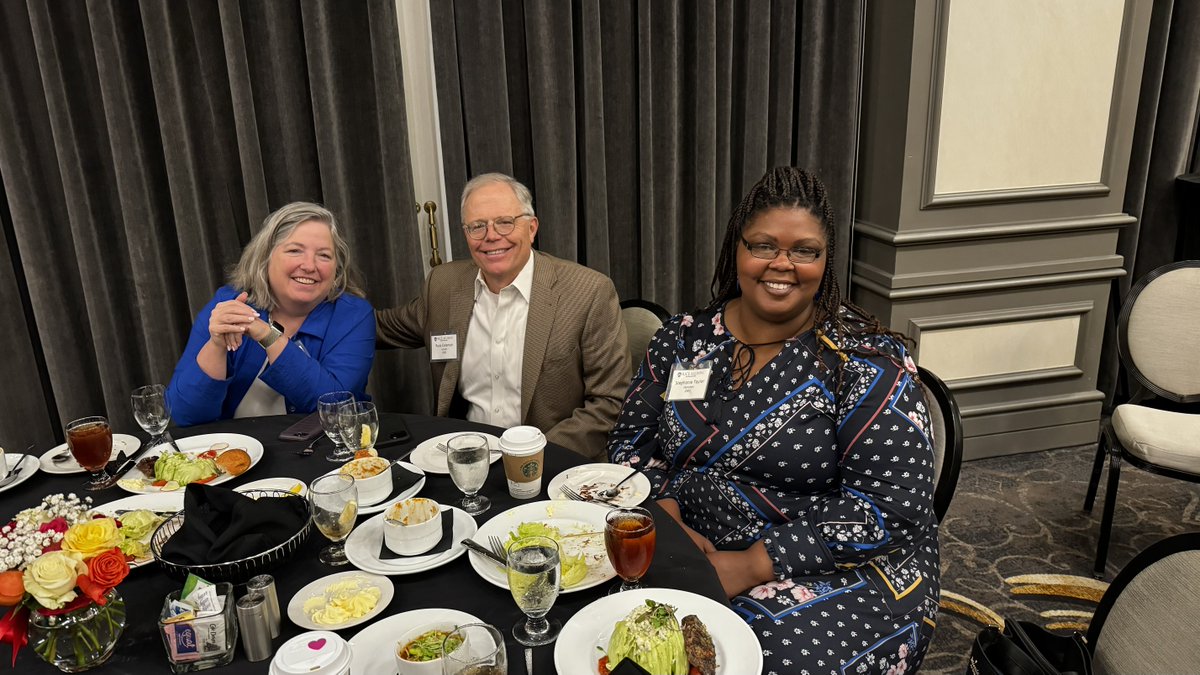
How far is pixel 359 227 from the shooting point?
9.78 ft

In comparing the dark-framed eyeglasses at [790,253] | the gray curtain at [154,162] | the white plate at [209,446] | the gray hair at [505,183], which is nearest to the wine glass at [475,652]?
the white plate at [209,446]

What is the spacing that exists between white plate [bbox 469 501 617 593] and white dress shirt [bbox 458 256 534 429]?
3.11 ft

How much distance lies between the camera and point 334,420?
166cm

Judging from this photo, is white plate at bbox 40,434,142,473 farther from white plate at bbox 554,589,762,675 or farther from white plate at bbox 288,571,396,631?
white plate at bbox 554,589,762,675

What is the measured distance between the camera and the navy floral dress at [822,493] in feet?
4.76

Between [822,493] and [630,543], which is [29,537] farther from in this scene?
[822,493]

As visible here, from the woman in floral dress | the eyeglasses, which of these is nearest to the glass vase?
the woman in floral dress

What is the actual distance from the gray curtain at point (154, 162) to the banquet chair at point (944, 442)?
202cm

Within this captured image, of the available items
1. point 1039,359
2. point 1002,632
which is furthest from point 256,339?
point 1039,359

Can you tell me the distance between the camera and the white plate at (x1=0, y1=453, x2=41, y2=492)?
1.59 meters

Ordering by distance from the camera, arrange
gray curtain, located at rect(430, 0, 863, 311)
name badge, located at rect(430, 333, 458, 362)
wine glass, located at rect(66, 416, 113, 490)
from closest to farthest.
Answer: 1. wine glass, located at rect(66, 416, 113, 490)
2. name badge, located at rect(430, 333, 458, 362)
3. gray curtain, located at rect(430, 0, 863, 311)

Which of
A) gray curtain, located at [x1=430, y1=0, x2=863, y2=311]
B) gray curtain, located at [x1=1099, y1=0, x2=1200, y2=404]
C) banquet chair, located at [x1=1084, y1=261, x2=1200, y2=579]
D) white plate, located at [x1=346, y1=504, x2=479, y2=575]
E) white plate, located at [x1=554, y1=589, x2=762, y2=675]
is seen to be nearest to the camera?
white plate, located at [x1=554, y1=589, x2=762, y2=675]

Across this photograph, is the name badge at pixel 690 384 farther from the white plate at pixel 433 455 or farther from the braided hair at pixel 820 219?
the white plate at pixel 433 455

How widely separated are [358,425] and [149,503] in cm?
42
